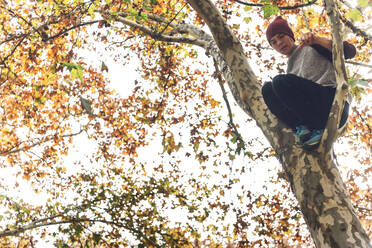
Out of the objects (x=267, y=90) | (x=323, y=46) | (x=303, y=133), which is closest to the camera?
(x=303, y=133)

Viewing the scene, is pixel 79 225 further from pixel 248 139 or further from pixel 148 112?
pixel 248 139

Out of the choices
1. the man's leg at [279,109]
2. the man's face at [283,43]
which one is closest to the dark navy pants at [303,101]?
the man's leg at [279,109]

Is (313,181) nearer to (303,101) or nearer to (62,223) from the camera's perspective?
(303,101)

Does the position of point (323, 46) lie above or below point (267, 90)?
above

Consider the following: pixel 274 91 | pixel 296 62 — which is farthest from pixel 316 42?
pixel 274 91

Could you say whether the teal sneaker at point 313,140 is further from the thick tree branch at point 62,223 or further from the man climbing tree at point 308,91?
the thick tree branch at point 62,223

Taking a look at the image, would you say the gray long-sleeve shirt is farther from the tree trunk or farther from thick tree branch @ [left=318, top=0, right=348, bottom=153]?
thick tree branch @ [left=318, top=0, right=348, bottom=153]

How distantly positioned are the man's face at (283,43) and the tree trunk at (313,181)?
0.49m

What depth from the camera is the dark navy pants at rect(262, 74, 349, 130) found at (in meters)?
2.28

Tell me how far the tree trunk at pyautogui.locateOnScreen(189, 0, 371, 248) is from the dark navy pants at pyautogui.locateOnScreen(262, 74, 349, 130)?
0.15 m

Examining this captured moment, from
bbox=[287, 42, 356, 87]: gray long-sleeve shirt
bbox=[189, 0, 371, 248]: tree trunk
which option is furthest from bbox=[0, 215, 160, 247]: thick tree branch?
bbox=[287, 42, 356, 87]: gray long-sleeve shirt

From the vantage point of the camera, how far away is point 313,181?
1907 millimetres

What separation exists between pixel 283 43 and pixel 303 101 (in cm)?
90

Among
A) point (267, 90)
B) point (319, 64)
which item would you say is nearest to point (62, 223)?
point (267, 90)
